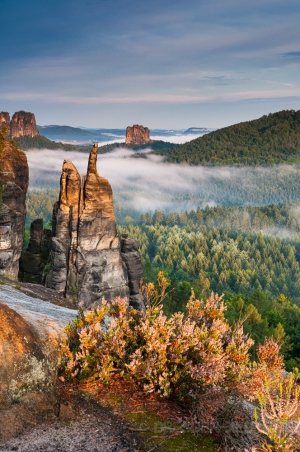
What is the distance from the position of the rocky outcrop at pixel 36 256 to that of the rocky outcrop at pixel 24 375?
34.6 m

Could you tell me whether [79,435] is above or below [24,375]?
below

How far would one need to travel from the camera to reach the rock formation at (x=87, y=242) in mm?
40531

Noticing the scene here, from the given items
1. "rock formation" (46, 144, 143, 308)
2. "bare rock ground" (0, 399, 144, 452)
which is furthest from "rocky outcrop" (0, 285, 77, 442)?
"rock formation" (46, 144, 143, 308)

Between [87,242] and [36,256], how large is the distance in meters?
6.93

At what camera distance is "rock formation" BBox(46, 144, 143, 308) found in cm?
4053

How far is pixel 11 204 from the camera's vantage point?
132 feet

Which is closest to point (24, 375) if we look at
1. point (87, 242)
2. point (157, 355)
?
point (157, 355)

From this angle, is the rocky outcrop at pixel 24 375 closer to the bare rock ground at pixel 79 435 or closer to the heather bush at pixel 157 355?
the bare rock ground at pixel 79 435

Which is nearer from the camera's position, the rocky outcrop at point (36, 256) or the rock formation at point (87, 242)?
the rock formation at point (87, 242)

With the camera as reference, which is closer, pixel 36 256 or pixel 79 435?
pixel 79 435

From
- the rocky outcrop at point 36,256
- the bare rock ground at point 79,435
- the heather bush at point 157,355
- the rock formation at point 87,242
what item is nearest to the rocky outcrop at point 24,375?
the bare rock ground at point 79,435

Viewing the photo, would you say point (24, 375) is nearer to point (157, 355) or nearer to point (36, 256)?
point (157, 355)

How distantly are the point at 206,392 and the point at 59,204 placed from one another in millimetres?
37358

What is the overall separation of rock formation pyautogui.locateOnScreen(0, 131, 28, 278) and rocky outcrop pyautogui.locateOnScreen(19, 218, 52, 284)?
2.81m
